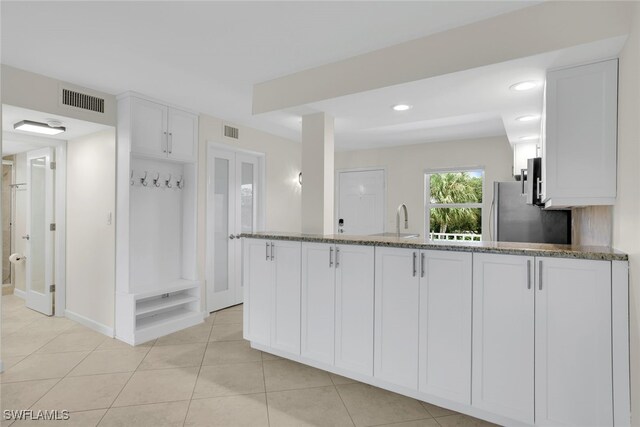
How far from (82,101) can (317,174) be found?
2347mm

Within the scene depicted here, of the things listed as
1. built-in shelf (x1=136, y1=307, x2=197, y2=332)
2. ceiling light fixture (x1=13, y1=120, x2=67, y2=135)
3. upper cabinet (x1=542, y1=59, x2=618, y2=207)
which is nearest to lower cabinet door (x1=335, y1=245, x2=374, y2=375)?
upper cabinet (x1=542, y1=59, x2=618, y2=207)

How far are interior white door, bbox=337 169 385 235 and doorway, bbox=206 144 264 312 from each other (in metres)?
1.89

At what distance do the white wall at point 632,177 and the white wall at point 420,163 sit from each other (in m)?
3.27

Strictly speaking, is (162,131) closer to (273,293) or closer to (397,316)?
(273,293)

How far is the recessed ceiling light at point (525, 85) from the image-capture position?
238 cm

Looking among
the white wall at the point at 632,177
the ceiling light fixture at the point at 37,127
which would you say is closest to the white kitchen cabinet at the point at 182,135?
the ceiling light fixture at the point at 37,127

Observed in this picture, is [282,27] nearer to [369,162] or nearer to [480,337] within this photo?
[480,337]

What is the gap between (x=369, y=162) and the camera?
615 cm

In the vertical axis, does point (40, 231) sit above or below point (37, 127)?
below

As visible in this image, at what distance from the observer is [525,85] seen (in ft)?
7.95

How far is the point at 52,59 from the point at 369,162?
14.9ft

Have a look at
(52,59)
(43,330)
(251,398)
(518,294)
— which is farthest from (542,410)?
(43,330)

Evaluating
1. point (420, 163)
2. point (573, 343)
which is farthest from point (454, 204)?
point (573, 343)

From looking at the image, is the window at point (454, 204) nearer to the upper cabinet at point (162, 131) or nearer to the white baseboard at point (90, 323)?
the upper cabinet at point (162, 131)
